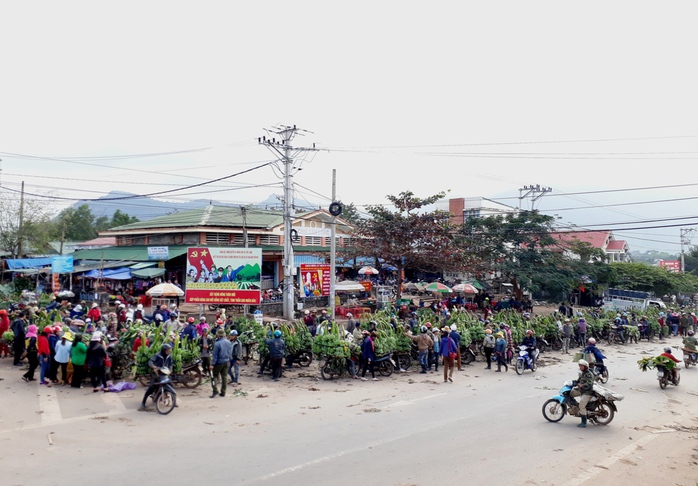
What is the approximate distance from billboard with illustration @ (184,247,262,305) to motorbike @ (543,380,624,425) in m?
13.1

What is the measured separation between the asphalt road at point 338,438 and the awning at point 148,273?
16916 mm

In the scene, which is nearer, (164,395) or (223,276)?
(164,395)

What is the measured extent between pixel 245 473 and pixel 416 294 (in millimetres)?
39509

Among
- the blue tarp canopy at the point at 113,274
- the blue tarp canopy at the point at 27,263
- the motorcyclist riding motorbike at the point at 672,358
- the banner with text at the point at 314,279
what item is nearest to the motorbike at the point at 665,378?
the motorcyclist riding motorbike at the point at 672,358

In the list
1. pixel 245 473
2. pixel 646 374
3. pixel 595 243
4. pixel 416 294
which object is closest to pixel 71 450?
pixel 245 473

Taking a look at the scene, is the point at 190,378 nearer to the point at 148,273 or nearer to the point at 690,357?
the point at 690,357

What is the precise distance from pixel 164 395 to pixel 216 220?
91.6 ft

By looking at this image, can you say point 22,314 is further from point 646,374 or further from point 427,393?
point 646,374

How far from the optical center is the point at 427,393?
1366cm

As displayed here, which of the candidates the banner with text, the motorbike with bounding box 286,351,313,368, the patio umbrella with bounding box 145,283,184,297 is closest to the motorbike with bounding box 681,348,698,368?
the motorbike with bounding box 286,351,313,368

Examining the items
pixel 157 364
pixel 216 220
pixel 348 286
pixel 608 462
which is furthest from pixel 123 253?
pixel 608 462

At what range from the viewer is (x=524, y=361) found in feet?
55.7

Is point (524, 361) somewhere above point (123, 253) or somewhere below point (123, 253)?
below

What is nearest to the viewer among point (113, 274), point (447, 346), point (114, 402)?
point (114, 402)
